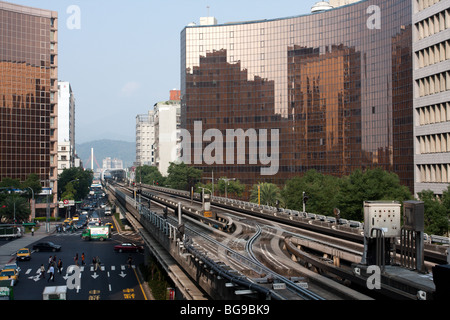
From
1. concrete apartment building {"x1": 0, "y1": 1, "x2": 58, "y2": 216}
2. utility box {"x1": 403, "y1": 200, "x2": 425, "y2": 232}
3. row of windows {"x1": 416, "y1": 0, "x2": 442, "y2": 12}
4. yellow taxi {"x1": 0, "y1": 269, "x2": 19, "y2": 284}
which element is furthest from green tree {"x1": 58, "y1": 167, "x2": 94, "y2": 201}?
utility box {"x1": 403, "y1": 200, "x2": 425, "y2": 232}

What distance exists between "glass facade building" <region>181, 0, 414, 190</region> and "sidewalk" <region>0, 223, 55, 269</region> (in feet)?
225

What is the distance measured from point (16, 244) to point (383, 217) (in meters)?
76.0

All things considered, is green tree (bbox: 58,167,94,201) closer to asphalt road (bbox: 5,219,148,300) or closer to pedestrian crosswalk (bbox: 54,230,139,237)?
pedestrian crosswalk (bbox: 54,230,139,237)

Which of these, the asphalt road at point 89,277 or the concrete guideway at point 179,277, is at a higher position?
the concrete guideway at point 179,277

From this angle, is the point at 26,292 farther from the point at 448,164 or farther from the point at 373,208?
the point at 448,164

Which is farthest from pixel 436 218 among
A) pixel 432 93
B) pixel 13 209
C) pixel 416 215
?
pixel 13 209

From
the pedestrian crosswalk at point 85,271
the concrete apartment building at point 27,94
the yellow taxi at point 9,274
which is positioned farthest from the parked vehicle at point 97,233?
the yellow taxi at point 9,274

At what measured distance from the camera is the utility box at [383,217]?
23203mm

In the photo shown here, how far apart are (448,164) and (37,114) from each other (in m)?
101

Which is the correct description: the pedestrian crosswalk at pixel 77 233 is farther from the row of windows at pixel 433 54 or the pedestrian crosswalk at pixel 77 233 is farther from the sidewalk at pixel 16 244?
the row of windows at pixel 433 54

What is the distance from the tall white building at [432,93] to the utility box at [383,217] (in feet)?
156

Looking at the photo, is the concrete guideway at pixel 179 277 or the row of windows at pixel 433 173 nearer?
the concrete guideway at pixel 179 277

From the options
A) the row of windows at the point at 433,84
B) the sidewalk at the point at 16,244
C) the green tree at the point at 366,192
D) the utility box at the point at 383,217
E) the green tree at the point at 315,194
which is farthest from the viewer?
the green tree at the point at 315,194

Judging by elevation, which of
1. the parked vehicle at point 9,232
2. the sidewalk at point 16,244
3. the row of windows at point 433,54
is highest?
the row of windows at point 433,54
